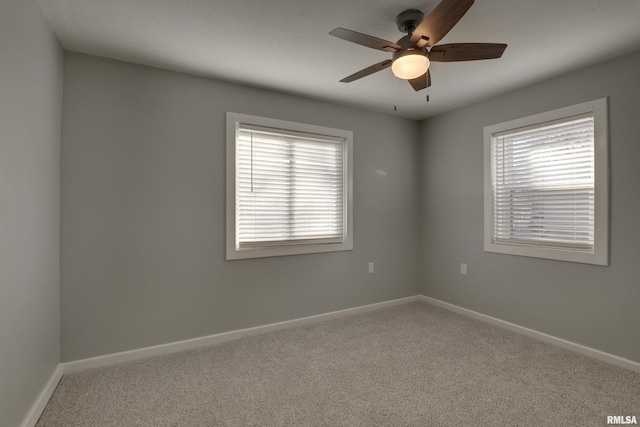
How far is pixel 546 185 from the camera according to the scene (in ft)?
9.80

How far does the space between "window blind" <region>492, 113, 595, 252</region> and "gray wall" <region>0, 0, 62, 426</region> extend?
12.7 feet

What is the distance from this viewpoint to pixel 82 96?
2438mm

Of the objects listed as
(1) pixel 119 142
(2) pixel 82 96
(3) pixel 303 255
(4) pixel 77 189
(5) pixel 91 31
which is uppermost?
(5) pixel 91 31

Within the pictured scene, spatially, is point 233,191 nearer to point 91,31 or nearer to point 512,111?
point 91,31

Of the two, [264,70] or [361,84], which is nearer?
[264,70]

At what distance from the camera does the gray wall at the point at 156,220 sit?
244 cm

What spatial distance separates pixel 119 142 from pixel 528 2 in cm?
299

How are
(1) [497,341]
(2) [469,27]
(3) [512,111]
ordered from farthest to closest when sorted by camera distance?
(3) [512,111]
(1) [497,341]
(2) [469,27]

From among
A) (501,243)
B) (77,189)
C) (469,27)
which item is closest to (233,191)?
(77,189)

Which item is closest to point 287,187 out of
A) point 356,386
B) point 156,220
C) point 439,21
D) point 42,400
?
point 156,220

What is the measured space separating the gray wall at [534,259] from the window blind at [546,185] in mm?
167

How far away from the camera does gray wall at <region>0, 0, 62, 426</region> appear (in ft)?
4.94
